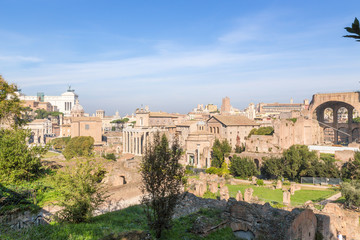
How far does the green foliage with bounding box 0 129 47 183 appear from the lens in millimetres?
10773

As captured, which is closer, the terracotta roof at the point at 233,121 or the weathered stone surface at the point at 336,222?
the weathered stone surface at the point at 336,222

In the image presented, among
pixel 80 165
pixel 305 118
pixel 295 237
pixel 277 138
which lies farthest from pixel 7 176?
pixel 305 118

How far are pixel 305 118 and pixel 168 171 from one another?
4700cm

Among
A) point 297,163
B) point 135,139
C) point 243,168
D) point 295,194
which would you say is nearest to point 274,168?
point 297,163

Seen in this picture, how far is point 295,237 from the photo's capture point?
11.2 m

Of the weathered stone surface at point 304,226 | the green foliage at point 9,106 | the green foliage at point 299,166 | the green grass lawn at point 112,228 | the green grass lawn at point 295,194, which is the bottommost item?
the green grass lawn at point 295,194

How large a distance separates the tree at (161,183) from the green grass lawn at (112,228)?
0.69 m

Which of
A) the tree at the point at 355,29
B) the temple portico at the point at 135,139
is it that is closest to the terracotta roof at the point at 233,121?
the temple portico at the point at 135,139

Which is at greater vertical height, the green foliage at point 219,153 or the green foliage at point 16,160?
the green foliage at point 16,160

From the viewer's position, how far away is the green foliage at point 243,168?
113 feet

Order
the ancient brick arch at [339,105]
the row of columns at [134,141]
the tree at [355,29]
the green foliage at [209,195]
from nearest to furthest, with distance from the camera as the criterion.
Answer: the tree at [355,29] < the green foliage at [209,195] < the ancient brick arch at [339,105] < the row of columns at [134,141]

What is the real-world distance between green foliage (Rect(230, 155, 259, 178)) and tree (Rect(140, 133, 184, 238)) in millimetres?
27636

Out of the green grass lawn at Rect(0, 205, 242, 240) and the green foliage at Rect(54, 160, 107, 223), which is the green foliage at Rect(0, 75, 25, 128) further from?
the green foliage at Rect(54, 160, 107, 223)

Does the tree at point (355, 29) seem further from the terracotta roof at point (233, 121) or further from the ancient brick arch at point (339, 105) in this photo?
the ancient brick arch at point (339, 105)
